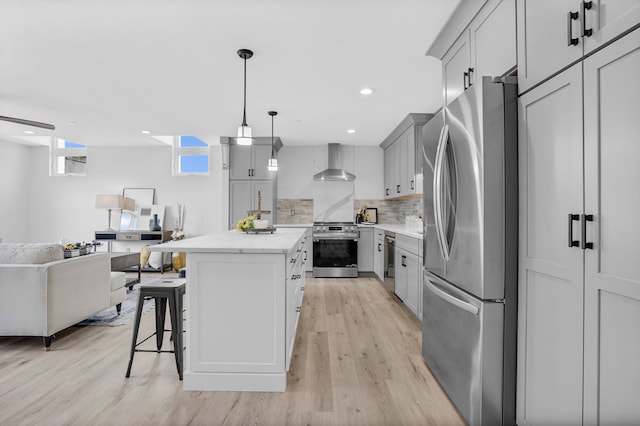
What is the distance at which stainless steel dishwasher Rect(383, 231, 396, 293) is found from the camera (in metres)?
4.24

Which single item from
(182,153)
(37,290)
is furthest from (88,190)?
(37,290)

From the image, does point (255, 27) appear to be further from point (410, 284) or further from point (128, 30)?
point (410, 284)

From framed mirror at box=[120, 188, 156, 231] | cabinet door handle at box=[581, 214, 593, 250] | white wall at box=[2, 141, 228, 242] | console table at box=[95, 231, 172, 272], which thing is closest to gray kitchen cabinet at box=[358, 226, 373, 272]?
white wall at box=[2, 141, 228, 242]

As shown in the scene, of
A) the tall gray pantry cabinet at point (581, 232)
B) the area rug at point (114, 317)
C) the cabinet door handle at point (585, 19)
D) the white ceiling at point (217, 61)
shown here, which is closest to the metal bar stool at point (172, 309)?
the area rug at point (114, 317)

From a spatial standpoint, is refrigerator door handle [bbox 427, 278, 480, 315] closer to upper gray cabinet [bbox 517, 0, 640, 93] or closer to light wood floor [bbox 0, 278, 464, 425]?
light wood floor [bbox 0, 278, 464, 425]

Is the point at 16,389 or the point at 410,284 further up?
the point at 410,284

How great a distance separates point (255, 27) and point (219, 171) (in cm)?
465

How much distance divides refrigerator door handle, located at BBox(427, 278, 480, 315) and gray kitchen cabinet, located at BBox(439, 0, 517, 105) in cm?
121

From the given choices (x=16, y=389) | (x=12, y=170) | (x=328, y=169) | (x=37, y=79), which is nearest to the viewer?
(x=16, y=389)

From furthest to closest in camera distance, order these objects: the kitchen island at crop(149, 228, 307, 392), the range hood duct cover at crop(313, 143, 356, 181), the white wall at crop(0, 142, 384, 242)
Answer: the white wall at crop(0, 142, 384, 242) → the range hood duct cover at crop(313, 143, 356, 181) → the kitchen island at crop(149, 228, 307, 392)

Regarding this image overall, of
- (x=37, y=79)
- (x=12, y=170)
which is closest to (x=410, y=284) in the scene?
(x=37, y=79)

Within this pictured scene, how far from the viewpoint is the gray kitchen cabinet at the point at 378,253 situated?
4955 millimetres

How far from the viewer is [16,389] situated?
212 centimetres

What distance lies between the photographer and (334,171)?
6.04 m
